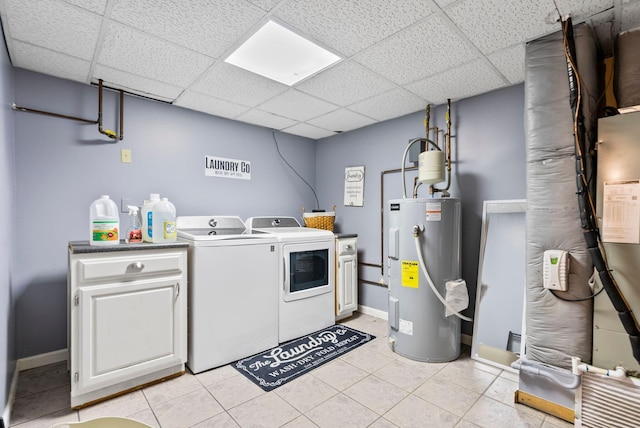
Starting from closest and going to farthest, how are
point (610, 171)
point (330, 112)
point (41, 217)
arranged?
point (610, 171)
point (41, 217)
point (330, 112)

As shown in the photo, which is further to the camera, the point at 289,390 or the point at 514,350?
the point at 514,350

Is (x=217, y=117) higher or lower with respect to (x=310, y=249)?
higher

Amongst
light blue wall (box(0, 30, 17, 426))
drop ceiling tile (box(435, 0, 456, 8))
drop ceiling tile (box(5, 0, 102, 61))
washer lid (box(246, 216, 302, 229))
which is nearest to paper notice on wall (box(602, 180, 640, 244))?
drop ceiling tile (box(435, 0, 456, 8))

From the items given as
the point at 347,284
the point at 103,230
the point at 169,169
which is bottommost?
the point at 347,284

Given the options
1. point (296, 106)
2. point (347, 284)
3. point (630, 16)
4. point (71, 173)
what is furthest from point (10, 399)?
point (630, 16)

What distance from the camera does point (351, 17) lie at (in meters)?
1.60

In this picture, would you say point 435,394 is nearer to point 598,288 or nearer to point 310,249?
point 598,288

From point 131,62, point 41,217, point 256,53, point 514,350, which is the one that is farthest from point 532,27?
point 41,217

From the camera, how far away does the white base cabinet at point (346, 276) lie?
3133 millimetres

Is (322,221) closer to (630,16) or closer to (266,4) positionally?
(266,4)

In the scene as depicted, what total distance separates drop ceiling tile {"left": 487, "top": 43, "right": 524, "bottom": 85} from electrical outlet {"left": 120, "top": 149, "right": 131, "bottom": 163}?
295 cm

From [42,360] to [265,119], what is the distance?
9.31 ft

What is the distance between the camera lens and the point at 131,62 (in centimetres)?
205

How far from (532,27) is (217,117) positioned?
9.06 feet
